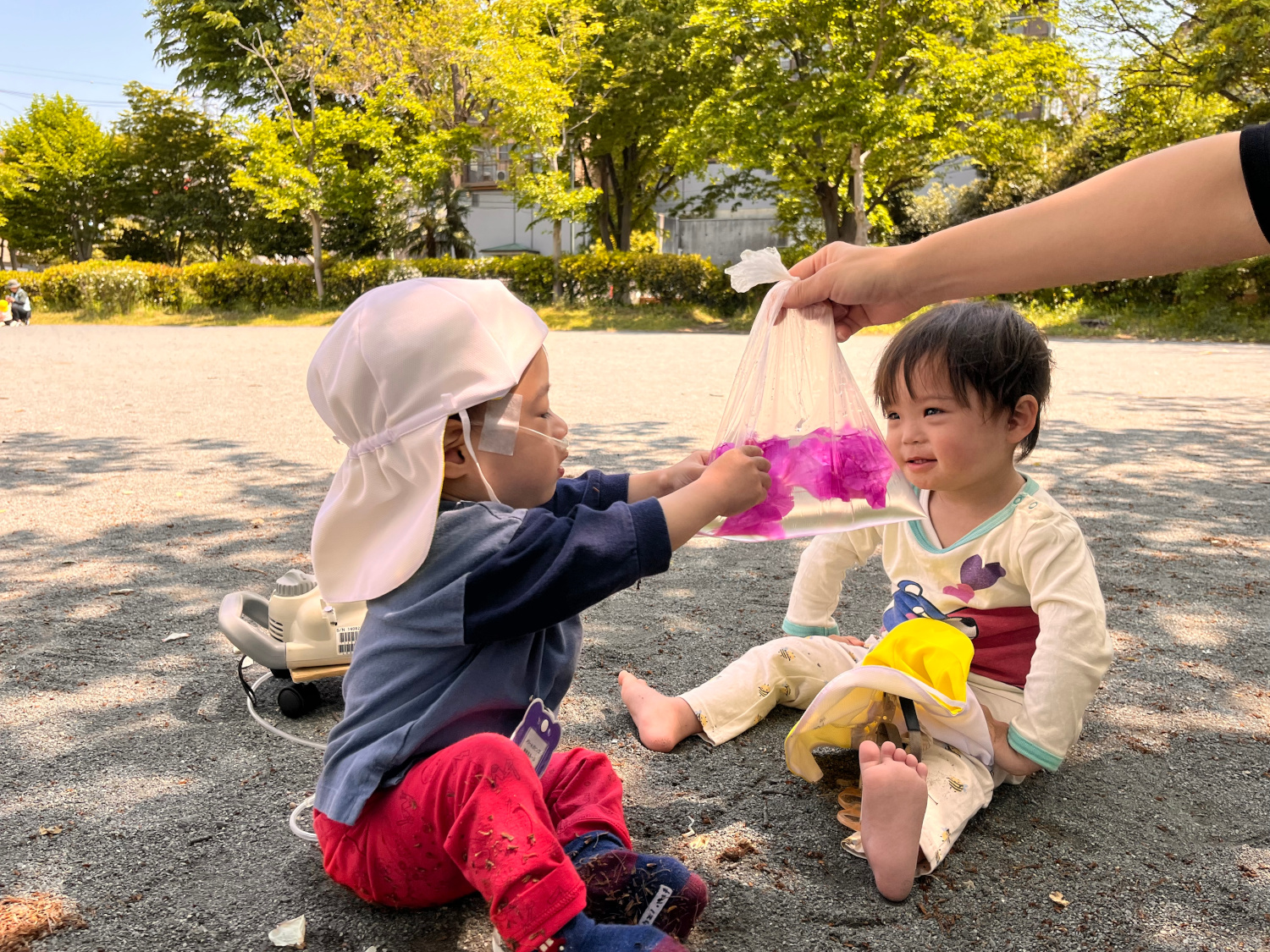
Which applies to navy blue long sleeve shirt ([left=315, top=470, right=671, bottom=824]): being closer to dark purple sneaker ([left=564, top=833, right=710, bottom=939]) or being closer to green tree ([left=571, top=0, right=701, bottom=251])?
dark purple sneaker ([left=564, top=833, right=710, bottom=939])

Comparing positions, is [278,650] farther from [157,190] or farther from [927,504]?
[157,190]

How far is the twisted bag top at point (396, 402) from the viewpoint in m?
1.55

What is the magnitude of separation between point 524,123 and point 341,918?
21.1 meters

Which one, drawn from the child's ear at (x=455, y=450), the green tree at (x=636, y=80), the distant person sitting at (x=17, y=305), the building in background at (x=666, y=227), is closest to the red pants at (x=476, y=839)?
the child's ear at (x=455, y=450)

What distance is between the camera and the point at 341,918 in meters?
1.65

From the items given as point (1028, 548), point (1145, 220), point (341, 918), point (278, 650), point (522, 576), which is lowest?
point (341, 918)

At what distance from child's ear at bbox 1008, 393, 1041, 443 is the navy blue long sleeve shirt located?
1003 millimetres

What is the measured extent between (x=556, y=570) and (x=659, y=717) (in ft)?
3.08

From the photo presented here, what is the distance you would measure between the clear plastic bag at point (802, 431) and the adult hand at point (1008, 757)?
1.58 ft

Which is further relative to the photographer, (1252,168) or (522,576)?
(522,576)

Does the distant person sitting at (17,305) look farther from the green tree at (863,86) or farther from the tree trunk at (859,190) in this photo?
the tree trunk at (859,190)

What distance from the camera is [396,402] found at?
61.7 inches

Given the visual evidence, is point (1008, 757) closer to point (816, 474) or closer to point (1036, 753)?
point (1036, 753)

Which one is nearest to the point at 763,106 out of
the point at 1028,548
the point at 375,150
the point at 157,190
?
the point at 375,150
